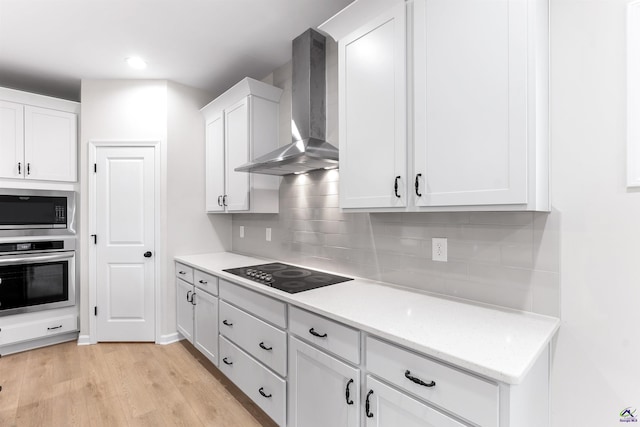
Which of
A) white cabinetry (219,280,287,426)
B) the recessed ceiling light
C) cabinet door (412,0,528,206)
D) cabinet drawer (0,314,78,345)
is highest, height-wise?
the recessed ceiling light

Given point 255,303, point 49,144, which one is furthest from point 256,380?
point 49,144

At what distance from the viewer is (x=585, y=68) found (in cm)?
125

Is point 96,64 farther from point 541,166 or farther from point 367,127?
point 541,166

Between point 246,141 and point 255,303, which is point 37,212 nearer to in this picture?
point 246,141

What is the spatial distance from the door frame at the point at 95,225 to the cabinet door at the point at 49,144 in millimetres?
259

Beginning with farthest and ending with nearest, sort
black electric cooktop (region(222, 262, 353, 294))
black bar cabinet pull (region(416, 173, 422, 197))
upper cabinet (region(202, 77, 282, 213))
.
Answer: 1. upper cabinet (region(202, 77, 282, 213))
2. black electric cooktop (region(222, 262, 353, 294))
3. black bar cabinet pull (region(416, 173, 422, 197))

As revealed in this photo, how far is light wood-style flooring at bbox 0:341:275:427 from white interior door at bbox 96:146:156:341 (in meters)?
0.25

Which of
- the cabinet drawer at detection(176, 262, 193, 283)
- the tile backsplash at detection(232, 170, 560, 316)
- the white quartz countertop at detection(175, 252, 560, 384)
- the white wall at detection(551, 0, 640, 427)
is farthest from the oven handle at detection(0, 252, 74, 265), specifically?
the white wall at detection(551, 0, 640, 427)

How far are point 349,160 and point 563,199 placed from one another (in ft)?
3.29

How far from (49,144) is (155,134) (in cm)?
99

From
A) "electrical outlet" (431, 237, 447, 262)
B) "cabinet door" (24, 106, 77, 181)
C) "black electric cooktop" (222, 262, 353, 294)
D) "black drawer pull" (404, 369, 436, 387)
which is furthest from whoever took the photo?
"cabinet door" (24, 106, 77, 181)

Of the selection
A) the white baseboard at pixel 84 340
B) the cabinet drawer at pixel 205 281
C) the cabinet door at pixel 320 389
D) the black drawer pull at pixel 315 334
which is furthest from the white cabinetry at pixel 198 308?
the black drawer pull at pixel 315 334

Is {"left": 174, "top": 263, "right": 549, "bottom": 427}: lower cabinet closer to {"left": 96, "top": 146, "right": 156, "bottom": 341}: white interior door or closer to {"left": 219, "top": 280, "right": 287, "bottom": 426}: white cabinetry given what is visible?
{"left": 219, "top": 280, "right": 287, "bottom": 426}: white cabinetry

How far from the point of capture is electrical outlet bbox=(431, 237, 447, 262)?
1678 millimetres
